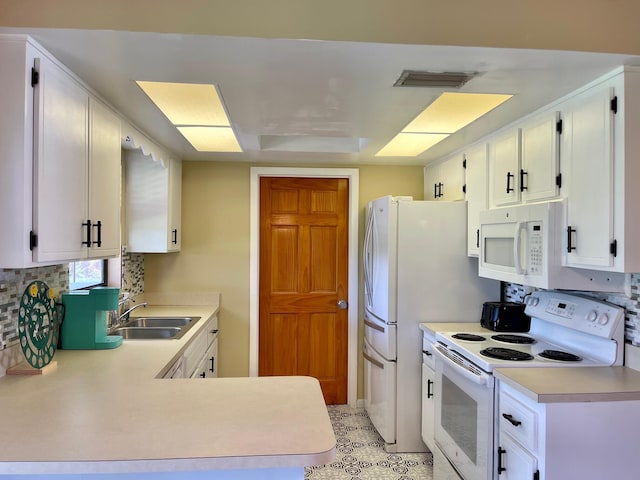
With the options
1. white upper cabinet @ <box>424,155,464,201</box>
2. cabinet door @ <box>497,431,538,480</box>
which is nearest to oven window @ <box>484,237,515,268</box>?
white upper cabinet @ <box>424,155,464,201</box>

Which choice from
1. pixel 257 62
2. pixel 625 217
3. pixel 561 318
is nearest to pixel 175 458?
pixel 257 62

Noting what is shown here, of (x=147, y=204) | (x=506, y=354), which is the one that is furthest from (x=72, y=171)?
(x=506, y=354)

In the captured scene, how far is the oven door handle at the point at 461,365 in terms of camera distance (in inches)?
74.8

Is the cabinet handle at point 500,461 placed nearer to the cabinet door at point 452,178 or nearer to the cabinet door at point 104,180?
the cabinet door at point 452,178

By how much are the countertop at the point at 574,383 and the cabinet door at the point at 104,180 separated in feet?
6.26

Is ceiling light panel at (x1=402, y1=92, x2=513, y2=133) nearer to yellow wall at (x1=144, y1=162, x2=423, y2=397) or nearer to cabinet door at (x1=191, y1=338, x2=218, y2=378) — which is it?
yellow wall at (x1=144, y1=162, x2=423, y2=397)

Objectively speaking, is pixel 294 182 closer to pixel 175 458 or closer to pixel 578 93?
pixel 578 93

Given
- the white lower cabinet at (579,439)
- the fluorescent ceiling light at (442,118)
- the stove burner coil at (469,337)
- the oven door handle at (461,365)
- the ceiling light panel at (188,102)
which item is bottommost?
the white lower cabinet at (579,439)

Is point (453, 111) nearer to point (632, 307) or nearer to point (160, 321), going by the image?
point (632, 307)

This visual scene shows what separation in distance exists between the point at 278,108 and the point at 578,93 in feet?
4.44

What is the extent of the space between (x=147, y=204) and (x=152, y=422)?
211 centimetres

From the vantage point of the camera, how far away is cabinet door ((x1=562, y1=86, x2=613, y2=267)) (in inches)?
64.0

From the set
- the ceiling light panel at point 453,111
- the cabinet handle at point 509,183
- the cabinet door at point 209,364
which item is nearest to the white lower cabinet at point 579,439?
the cabinet handle at point 509,183

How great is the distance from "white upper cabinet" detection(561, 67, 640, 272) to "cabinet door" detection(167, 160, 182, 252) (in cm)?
261
